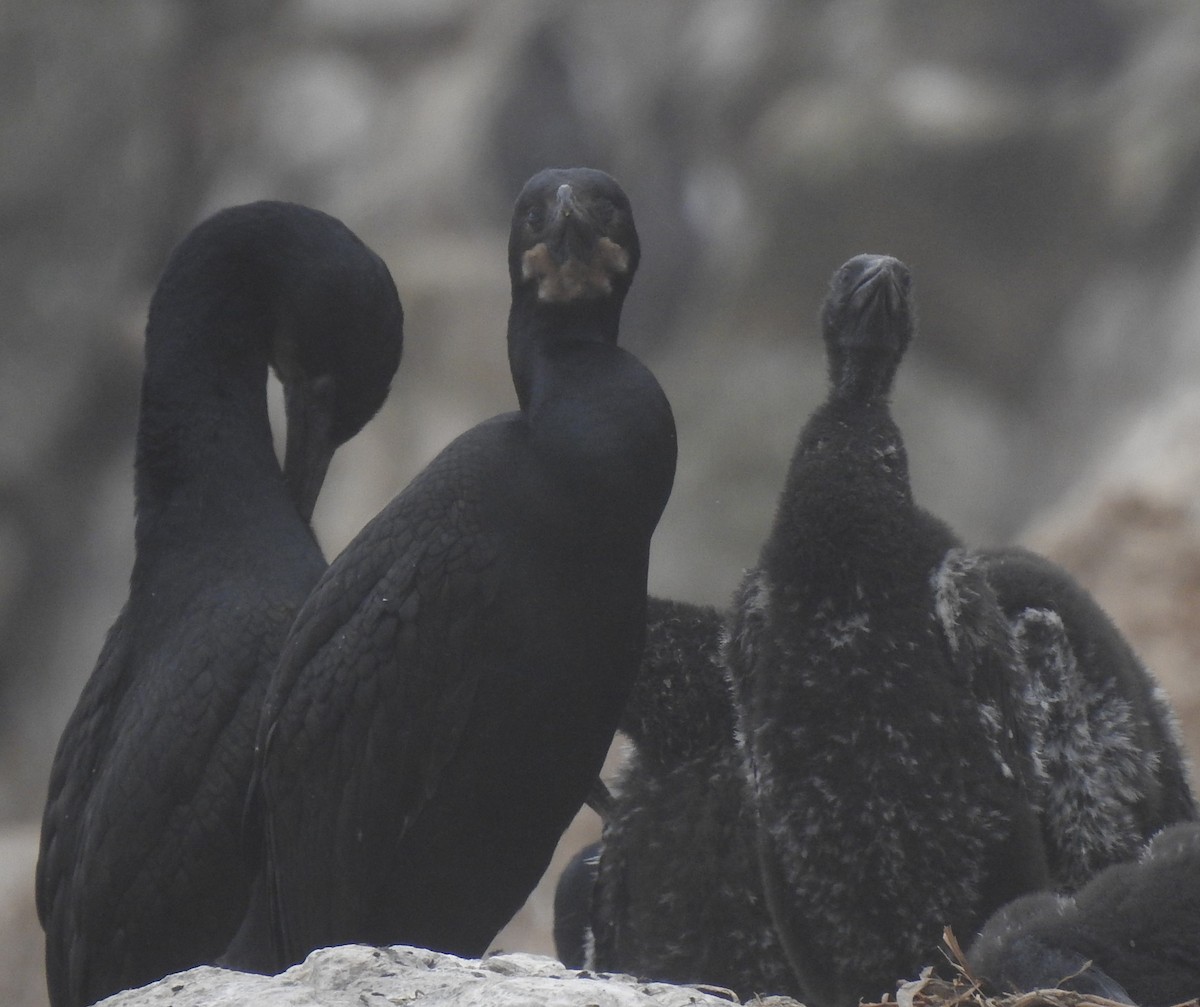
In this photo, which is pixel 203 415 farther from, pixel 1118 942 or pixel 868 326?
pixel 1118 942

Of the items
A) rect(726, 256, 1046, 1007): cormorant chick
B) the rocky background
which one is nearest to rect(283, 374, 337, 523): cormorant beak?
rect(726, 256, 1046, 1007): cormorant chick

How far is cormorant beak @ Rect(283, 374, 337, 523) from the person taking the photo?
13.5 ft

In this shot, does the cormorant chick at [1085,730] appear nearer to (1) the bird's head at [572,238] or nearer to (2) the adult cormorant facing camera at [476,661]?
(2) the adult cormorant facing camera at [476,661]

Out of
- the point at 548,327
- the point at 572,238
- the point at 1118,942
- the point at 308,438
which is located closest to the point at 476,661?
the point at 548,327

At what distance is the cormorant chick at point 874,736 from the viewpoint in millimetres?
3350

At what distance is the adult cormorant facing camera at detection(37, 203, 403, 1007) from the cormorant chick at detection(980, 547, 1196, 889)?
149 cm

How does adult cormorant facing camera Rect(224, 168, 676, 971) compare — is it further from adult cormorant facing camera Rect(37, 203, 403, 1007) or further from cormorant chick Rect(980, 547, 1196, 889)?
cormorant chick Rect(980, 547, 1196, 889)

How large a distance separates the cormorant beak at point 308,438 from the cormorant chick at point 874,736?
1.11 metres

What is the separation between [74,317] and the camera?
11.6 metres

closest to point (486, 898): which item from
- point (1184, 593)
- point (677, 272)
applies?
point (1184, 593)

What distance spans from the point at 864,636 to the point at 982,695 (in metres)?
0.25

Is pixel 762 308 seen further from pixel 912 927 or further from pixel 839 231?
pixel 912 927

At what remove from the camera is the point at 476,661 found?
10.6 feet

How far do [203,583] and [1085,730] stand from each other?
1815mm
